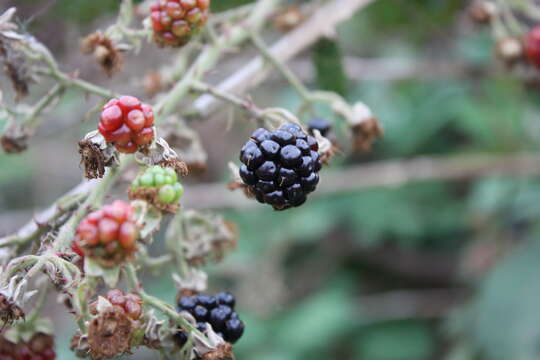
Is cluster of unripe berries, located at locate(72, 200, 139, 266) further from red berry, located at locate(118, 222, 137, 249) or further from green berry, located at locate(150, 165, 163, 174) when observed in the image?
green berry, located at locate(150, 165, 163, 174)

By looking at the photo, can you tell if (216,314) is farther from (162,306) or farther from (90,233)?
(90,233)

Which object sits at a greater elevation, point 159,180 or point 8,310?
point 159,180

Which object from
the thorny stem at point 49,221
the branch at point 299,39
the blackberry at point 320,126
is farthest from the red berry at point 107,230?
the branch at point 299,39

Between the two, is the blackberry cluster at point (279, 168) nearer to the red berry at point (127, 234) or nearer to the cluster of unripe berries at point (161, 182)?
the cluster of unripe berries at point (161, 182)

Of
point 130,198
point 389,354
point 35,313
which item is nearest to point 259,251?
point 389,354

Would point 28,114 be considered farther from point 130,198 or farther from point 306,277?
point 306,277

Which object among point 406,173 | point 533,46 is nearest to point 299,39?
point 533,46

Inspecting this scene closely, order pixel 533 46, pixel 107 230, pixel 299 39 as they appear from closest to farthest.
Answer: pixel 107 230 → pixel 299 39 → pixel 533 46
